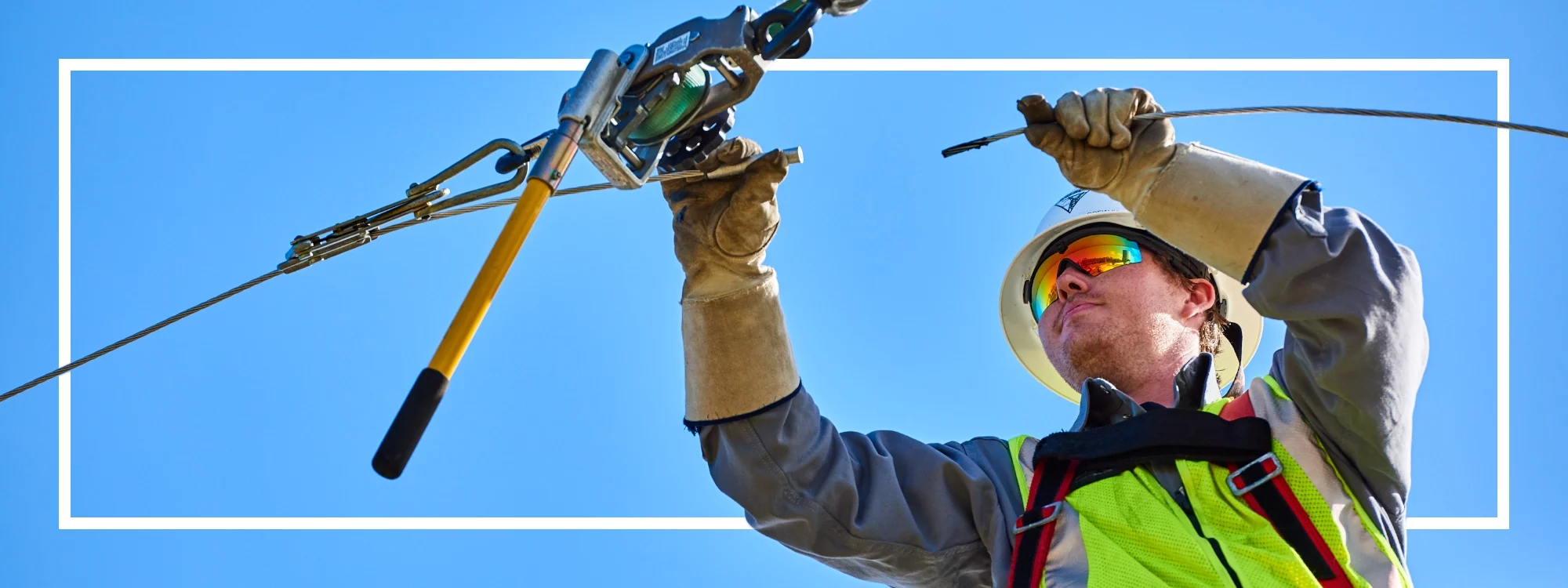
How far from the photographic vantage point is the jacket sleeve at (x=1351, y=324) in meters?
4.07

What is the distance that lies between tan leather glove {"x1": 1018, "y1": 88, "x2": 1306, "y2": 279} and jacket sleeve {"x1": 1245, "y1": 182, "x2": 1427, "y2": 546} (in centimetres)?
7

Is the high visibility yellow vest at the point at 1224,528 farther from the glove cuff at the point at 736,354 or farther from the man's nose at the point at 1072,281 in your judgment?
the man's nose at the point at 1072,281

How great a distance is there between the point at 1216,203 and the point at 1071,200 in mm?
1809

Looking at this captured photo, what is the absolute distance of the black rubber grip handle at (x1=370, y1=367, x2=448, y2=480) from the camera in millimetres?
2873

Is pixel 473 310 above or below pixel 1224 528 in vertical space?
above

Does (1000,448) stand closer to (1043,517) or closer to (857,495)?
(857,495)

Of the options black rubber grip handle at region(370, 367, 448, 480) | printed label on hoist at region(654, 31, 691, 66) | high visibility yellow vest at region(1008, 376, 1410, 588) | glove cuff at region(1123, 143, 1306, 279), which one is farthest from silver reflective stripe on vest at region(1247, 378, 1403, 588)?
black rubber grip handle at region(370, 367, 448, 480)

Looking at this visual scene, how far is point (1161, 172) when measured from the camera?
4320 mm

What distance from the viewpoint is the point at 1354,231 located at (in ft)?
13.5

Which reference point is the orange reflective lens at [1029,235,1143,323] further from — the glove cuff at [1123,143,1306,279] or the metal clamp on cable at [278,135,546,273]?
the metal clamp on cable at [278,135,546,273]

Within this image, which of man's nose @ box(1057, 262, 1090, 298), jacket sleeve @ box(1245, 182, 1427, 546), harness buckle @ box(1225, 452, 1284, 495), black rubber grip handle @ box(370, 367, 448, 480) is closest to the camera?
black rubber grip handle @ box(370, 367, 448, 480)

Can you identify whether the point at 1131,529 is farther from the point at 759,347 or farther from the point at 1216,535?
the point at 759,347

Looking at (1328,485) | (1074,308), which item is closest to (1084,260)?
(1074,308)

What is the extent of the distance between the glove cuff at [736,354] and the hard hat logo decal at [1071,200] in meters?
1.56
